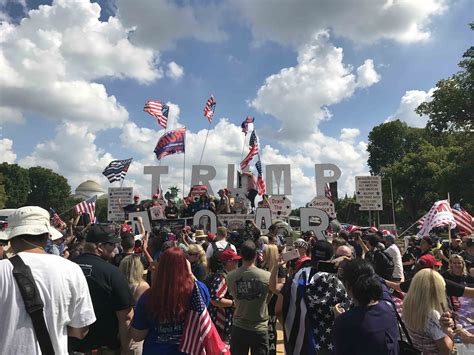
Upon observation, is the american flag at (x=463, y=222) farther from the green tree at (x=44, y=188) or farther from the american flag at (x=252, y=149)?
the green tree at (x=44, y=188)

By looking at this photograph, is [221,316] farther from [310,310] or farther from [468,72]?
[468,72]

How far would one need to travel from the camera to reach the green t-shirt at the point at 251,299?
498 cm

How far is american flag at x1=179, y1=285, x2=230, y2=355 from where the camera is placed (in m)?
3.30

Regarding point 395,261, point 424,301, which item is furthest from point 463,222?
point 424,301

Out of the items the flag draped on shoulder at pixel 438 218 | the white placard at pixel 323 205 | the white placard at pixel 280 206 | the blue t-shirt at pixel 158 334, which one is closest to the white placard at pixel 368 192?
the white placard at pixel 323 205

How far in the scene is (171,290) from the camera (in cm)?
332

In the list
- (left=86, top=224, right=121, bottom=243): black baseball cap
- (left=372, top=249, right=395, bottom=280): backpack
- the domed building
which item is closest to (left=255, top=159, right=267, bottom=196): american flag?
(left=372, top=249, right=395, bottom=280): backpack

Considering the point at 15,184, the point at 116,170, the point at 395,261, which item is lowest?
the point at 395,261

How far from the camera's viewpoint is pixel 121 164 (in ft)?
81.6

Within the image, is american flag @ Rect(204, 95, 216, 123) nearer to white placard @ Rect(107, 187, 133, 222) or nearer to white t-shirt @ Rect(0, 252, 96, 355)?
white placard @ Rect(107, 187, 133, 222)

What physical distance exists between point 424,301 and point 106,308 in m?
2.86

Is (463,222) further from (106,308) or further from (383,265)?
(106,308)

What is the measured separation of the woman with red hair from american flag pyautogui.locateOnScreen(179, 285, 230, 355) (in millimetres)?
50

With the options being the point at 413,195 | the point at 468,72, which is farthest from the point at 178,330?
the point at 413,195
